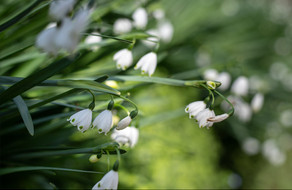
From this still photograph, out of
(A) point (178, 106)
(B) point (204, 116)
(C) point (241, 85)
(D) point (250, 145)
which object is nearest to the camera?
(B) point (204, 116)

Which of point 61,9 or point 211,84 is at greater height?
point 61,9

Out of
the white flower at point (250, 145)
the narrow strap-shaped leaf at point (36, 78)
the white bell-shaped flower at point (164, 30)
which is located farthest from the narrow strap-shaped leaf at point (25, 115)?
the white flower at point (250, 145)

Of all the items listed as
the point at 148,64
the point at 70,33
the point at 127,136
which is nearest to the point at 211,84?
the point at 148,64

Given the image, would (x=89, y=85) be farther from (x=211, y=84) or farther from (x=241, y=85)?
(x=241, y=85)

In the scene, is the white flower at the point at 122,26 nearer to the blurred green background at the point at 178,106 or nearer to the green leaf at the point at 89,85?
the blurred green background at the point at 178,106

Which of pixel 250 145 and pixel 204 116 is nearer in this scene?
pixel 204 116

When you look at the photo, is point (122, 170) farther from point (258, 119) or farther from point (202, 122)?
point (258, 119)
